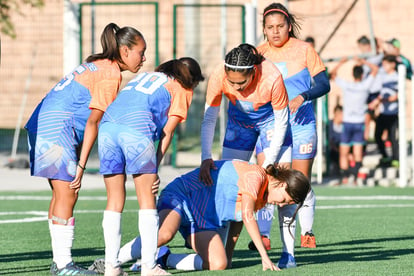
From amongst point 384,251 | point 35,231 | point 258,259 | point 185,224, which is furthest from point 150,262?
point 35,231

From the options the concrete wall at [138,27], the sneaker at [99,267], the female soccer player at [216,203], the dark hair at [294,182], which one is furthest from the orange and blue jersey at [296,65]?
the concrete wall at [138,27]

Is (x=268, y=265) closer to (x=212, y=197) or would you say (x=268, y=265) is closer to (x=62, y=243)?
(x=212, y=197)

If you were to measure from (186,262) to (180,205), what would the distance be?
451 mm

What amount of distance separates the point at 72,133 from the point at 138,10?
473 inches

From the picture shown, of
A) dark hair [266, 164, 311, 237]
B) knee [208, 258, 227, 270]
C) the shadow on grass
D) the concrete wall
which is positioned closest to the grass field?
the shadow on grass

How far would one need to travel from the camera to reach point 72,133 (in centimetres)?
720

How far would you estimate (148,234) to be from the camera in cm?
664

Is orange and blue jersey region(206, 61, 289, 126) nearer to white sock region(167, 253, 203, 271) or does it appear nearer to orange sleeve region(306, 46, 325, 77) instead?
orange sleeve region(306, 46, 325, 77)

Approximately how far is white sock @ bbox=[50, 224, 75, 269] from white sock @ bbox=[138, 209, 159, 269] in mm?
777

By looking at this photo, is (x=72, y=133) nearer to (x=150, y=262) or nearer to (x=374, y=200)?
(x=150, y=262)

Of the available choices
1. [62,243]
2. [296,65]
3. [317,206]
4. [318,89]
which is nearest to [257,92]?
[318,89]

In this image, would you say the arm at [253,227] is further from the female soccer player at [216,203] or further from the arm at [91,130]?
the arm at [91,130]

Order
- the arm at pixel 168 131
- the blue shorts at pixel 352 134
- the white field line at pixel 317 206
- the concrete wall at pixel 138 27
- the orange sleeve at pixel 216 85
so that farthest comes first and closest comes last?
1. the concrete wall at pixel 138 27
2. the blue shorts at pixel 352 134
3. the white field line at pixel 317 206
4. the orange sleeve at pixel 216 85
5. the arm at pixel 168 131

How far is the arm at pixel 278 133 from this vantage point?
301 inches
